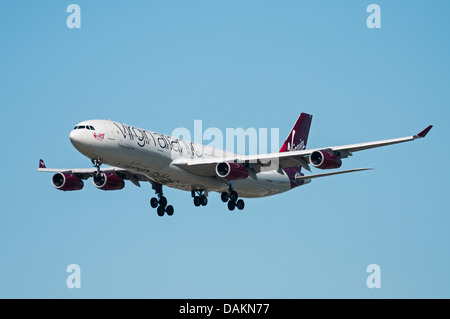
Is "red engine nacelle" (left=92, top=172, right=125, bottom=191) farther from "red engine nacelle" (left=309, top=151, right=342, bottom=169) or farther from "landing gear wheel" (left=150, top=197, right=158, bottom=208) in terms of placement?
"red engine nacelle" (left=309, top=151, right=342, bottom=169)

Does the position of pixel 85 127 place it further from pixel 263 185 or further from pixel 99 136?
pixel 263 185

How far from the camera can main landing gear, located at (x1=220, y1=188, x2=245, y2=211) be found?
65.1m

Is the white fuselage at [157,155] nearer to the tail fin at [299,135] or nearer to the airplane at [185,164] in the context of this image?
the airplane at [185,164]

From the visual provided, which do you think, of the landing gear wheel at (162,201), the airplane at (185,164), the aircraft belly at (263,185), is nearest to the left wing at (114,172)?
the airplane at (185,164)

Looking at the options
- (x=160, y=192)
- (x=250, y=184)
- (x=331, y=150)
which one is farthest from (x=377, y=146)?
(x=160, y=192)

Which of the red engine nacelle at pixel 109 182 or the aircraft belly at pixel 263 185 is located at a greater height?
the red engine nacelle at pixel 109 182

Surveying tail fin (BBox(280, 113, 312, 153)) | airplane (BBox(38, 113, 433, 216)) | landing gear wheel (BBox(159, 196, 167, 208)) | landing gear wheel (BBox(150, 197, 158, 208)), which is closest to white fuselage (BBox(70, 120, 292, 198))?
airplane (BBox(38, 113, 433, 216))

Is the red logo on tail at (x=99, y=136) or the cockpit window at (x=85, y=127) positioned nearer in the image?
the red logo on tail at (x=99, y=136)

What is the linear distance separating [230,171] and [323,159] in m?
7.37

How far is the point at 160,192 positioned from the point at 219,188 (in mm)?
5011

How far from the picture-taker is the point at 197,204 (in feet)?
212

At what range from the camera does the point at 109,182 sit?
63.3 meters

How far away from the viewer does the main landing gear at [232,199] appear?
6512 centimetres

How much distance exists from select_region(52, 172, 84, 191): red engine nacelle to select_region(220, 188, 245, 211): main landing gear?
37.7ft
